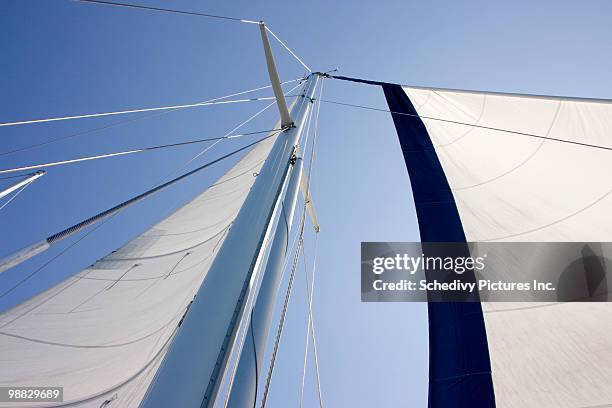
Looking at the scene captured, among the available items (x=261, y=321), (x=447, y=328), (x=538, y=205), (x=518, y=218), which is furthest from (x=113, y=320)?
(x=538, y=205)

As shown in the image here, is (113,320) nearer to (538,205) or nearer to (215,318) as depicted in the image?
(215,318)

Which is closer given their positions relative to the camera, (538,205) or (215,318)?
(215,318)

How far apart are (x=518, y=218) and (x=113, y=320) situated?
10.6ft

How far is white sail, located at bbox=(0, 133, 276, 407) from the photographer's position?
77.1 inches

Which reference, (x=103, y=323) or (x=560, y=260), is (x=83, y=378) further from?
(x=560, y=260)

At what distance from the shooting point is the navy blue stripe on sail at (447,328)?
2227 mm

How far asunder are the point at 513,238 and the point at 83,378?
123 inches

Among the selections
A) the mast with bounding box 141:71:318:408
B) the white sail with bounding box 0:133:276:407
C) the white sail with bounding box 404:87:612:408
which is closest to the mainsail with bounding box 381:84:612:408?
the white sail with bounding box 404:87:612:408

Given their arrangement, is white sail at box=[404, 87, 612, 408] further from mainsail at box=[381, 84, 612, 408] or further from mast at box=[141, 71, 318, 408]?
mast at box=[141, 71, 318, 408]

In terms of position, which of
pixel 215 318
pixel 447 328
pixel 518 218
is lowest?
pixel 215 318

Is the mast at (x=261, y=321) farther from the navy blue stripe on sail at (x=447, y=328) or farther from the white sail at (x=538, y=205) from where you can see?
the white sail at (x=538, y=205)

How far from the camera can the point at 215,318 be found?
124cm

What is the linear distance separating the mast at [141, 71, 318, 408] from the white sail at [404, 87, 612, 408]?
1.80 metres

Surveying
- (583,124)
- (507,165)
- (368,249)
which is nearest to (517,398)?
(368,249)
